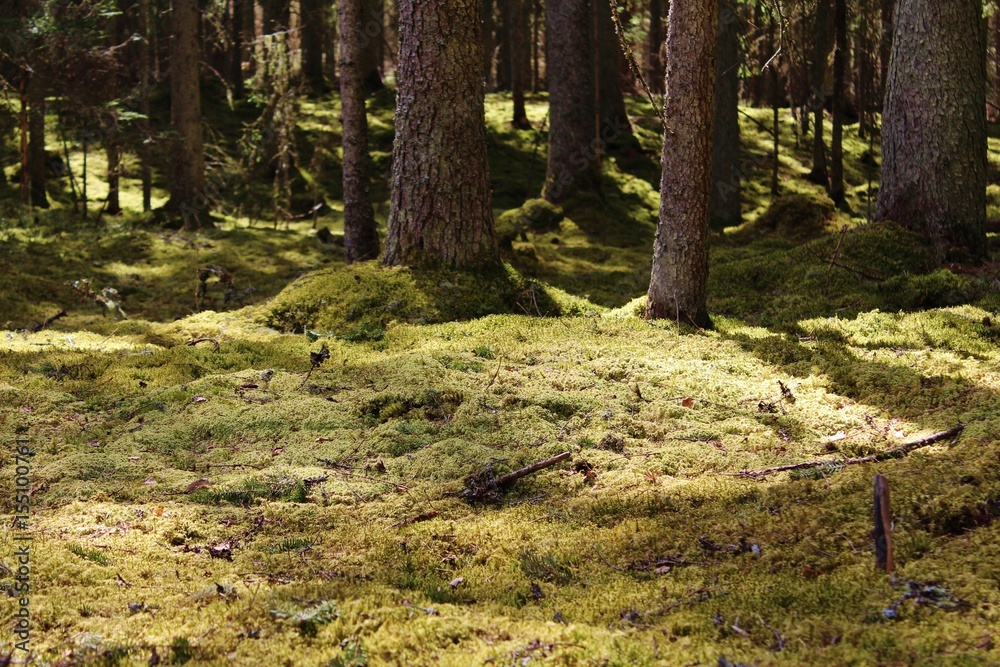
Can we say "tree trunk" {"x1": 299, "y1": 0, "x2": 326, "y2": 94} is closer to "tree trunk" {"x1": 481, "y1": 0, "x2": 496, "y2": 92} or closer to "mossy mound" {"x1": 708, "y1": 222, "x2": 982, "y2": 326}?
"tree trunk" {"x1": 481, "y1": 0, "x2": 496, "y2": 92}

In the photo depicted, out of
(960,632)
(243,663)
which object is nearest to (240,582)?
(243,663)

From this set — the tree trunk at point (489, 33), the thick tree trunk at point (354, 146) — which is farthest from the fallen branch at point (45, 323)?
the tree trunk at point (489, 33)

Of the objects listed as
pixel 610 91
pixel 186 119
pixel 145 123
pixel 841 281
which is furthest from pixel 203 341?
pixel 610 91

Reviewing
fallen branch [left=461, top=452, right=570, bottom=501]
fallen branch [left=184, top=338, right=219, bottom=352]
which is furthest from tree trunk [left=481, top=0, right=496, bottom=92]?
fallen branch [left=461, top=452, right=570, bottom=501]

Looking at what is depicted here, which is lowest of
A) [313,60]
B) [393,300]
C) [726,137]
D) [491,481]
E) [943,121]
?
[491,481]

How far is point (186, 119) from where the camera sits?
53.6 feet

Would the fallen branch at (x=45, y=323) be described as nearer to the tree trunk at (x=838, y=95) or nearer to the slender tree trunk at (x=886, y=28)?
the tree trunk at (x=838, y=95)

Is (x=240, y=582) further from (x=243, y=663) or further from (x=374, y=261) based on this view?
(x=374, y=261)

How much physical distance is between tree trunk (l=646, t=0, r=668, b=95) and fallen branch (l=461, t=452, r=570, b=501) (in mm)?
22498

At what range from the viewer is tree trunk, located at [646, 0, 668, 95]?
2651 cm

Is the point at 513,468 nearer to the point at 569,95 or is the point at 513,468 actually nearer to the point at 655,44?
the point at 569,95

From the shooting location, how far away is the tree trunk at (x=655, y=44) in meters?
26.5

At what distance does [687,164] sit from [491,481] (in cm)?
395

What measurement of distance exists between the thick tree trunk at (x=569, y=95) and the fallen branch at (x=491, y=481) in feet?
38.8
